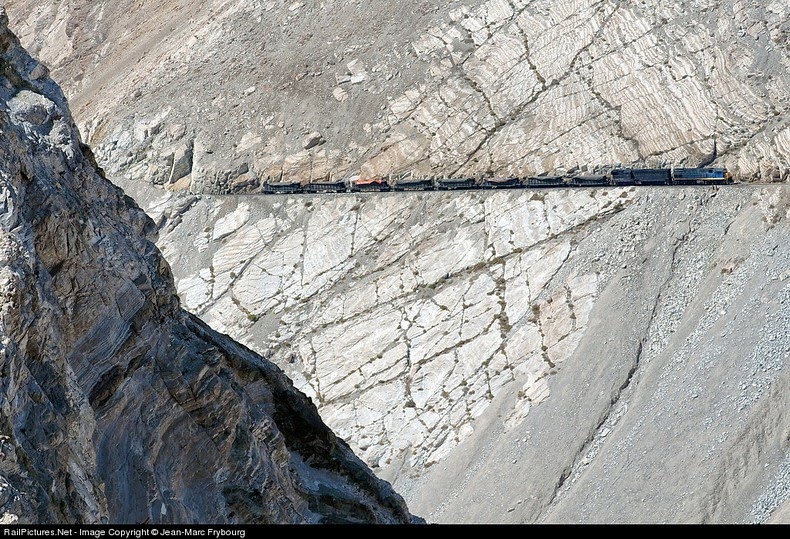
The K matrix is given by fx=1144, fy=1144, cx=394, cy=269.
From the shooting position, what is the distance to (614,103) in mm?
69062

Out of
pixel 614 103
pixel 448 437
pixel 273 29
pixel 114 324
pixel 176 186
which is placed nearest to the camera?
pixel 114 324

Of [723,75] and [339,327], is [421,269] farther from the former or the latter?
[723,75]

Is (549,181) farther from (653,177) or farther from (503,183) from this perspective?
(653,177)

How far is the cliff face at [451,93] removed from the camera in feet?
222

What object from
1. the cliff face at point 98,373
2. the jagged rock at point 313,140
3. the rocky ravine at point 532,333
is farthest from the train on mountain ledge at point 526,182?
the cliff face at point 98,373

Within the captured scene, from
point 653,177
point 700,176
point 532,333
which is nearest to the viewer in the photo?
point 532,333

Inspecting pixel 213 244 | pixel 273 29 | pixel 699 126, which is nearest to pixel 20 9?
pixel 273 29

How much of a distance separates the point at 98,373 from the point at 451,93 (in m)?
59.4

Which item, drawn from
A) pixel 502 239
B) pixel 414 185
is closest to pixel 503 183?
pixel 502 239

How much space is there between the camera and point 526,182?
67.4 m

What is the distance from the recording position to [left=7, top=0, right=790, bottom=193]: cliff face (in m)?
67.6

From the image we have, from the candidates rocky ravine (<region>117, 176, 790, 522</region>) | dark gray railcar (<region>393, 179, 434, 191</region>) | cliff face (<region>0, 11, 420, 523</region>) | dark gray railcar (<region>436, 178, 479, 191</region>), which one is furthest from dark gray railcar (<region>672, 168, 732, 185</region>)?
cliff face (<region>0, 11, 420, 523</region>)

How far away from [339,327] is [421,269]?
5.74 meters

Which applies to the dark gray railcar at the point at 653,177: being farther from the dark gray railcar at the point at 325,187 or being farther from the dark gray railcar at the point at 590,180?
the dark gray railcar at the point at 325,187
